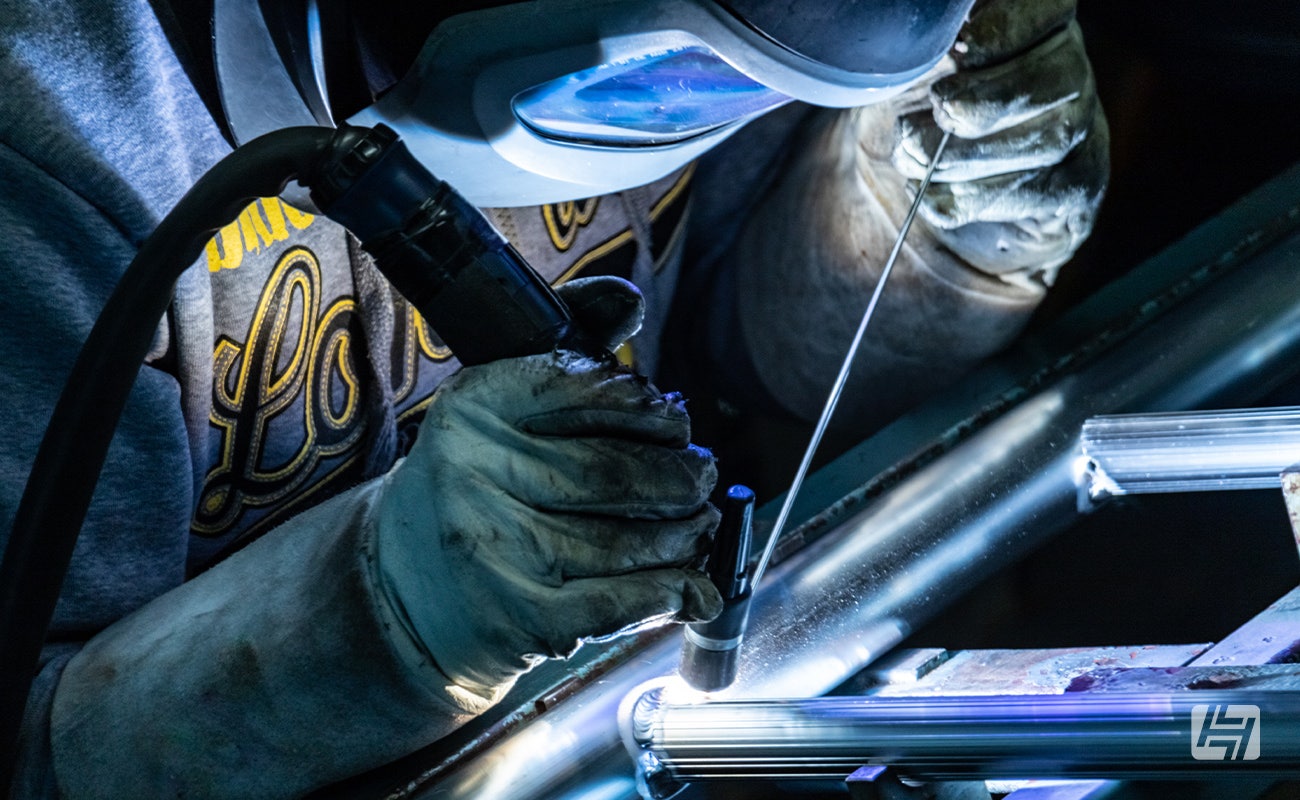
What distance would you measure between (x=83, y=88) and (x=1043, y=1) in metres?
0.84

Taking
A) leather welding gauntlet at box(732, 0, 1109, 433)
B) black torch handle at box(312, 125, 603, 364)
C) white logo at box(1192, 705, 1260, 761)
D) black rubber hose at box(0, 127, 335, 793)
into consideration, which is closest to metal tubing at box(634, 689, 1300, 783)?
white logo at box(1192, 705, 1260, 761)

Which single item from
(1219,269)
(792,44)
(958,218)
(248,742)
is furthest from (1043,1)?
(248,742)

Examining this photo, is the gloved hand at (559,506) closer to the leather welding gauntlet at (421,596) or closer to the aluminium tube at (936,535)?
the leather welding gauntlet at (421,596)

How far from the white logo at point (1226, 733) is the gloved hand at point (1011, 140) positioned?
2.12 feet

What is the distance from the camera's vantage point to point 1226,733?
691mm

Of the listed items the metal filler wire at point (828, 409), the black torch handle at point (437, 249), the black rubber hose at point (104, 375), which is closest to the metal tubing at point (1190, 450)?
the metal filler wire at point (828, 409)

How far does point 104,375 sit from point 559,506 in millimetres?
291

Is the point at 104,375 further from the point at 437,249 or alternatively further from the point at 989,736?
the point at 989,736

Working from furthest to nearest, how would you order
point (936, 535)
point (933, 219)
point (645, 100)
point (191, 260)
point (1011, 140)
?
point (933, 219) → point (1011, 140) → point (936, 535) → point (645, 100) → point (191, 260)

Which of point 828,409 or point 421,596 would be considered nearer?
point 421,596

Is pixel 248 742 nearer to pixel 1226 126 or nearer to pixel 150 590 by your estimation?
pixel 150 590

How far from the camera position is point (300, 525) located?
39.1 inches

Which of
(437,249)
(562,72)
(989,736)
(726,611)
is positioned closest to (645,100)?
(562,72)

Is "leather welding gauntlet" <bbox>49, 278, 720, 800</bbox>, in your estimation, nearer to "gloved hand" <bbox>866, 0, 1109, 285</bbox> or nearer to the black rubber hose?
the black rubber hose
